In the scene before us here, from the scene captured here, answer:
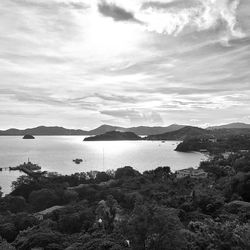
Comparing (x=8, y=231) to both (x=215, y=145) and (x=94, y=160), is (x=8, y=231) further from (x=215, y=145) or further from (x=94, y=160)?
(x=215, y=145)

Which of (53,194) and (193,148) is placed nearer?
(53,194)

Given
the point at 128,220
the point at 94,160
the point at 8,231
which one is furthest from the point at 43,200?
the point at 94,160

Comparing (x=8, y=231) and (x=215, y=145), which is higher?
(x=215, y=145)

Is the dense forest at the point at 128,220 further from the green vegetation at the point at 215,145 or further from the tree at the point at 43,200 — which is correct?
the green vegetation at the point at 215,145

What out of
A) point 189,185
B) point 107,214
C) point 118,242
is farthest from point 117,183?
point 118,242

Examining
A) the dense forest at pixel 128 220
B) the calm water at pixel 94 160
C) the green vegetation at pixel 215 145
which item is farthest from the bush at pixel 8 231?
the green vegetation at pixel 215 145

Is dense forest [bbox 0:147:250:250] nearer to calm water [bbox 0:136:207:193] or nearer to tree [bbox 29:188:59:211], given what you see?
tree [bbox 29:188:59:211]

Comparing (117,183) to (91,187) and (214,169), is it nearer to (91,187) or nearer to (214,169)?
(91,187)

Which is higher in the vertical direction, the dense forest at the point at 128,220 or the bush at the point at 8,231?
the dense forest at the point at 128,220
